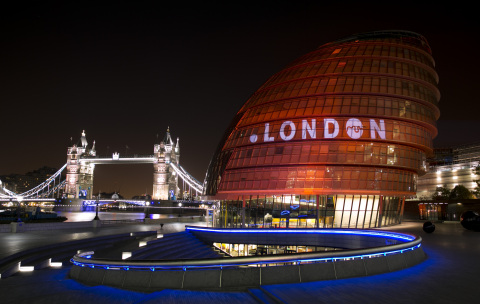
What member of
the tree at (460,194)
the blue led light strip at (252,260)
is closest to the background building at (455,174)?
the tree at (460,194)

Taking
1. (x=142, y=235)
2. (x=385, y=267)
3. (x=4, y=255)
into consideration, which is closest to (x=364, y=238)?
(x=385, y=267)

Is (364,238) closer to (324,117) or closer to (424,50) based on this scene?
(324,117)

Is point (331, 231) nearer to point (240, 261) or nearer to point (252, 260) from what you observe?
point (252, 260)

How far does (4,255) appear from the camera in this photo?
63.6 feet

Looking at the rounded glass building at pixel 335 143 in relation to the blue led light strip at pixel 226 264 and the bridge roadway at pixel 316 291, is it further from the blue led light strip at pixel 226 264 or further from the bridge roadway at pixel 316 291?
the bridge roadway at pixel 316 291

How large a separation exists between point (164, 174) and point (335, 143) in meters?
138

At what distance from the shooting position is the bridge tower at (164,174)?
6742 inches

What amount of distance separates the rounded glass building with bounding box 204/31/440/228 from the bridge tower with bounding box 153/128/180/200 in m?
121

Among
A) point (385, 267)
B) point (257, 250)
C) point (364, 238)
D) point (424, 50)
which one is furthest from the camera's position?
point (424, 50)

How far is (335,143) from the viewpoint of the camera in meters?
46.0

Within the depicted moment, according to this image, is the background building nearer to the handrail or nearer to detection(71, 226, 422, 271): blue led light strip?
detection(71, 226, 422, 271): blue led light strip

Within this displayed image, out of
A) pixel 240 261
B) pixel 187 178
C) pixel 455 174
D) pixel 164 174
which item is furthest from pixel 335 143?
pixel 187 178

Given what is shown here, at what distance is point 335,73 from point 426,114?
42.8ft

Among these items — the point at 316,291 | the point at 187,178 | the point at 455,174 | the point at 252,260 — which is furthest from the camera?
the point at 187,178
